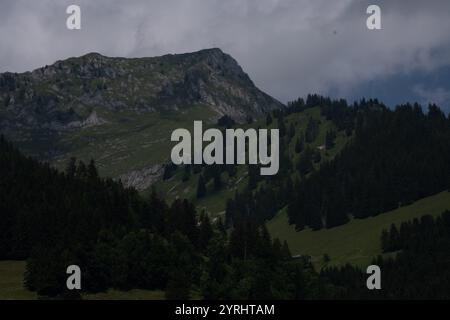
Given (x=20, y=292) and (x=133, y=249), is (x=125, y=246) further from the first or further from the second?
(x=20, y=292)

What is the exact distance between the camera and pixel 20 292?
121m

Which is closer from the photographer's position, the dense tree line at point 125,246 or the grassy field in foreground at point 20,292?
the grassy field in foreground at point 20,292

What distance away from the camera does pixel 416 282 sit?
18688 cm

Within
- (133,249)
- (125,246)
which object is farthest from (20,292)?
(133,249)

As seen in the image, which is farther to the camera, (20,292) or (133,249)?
(133,249)

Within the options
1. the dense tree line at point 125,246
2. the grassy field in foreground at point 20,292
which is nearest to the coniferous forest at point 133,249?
the dense tree line at point 125,246

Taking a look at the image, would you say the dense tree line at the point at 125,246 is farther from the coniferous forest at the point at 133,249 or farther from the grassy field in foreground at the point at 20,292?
the grassy field in foreground at the point at 20,292

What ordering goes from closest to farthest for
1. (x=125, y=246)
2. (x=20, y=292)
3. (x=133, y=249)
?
(x=20, y=292), (x=125, y=246), (x=133, y=249)

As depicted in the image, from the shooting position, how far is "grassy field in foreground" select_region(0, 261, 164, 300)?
4727 inches

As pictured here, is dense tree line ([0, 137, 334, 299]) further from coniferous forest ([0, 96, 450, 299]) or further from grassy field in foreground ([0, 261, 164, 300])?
grassy field in foreground ([0, 261, 164, 300])

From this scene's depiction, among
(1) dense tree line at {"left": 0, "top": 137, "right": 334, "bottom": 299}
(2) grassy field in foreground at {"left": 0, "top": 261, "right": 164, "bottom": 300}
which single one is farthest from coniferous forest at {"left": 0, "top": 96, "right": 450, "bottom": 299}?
(2) grassy field in foreground at {"left": 0, "top": 261, "right": 164, "bottom": 300}

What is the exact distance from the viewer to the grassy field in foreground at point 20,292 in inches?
4727
